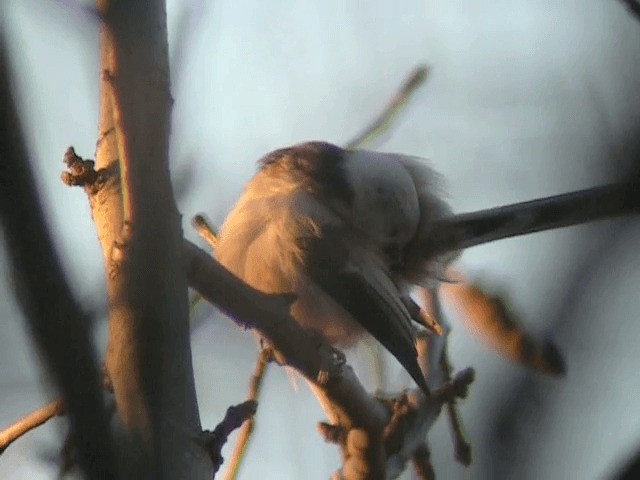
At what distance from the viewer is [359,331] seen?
2709 mm

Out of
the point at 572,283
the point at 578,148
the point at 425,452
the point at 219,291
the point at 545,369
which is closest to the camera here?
the point at 572,283

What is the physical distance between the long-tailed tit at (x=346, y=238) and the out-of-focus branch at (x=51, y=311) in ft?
5.07

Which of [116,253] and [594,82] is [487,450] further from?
[594,82]

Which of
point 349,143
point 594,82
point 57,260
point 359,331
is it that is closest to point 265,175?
point 349,143

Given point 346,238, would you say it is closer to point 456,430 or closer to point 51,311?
point 456,430

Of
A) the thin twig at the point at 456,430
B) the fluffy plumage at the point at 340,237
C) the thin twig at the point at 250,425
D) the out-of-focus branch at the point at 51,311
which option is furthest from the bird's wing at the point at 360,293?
the out-of-focus branch at the point at 51,311

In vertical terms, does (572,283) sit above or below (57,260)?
below

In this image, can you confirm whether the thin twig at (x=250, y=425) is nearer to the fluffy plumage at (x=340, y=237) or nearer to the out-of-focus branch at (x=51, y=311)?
the fluffy plumage at (x=340, y=237)

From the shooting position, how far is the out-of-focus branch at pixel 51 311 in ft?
2.24

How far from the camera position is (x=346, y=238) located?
2709 millimetres

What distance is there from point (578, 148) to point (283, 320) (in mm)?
721

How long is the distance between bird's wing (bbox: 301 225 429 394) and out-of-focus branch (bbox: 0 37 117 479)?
1830 millimetres

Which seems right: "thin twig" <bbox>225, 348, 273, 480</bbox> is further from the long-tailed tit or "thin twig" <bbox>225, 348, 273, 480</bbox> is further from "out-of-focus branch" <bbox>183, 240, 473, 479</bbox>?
the long-tailed tit

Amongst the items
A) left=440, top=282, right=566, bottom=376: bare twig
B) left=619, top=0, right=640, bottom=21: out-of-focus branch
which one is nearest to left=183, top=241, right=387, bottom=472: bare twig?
left=440, top=282, right=566, bottom=376: bare twig
